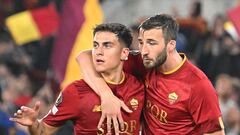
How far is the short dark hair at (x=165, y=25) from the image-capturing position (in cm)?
806

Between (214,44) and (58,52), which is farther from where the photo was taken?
(214,44)

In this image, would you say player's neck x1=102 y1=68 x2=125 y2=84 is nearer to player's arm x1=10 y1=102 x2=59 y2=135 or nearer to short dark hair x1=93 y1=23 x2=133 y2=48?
short dark hair x1=93 y1=23 x2=133 y2=48

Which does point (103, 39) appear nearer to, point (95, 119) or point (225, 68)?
point (95, 119)

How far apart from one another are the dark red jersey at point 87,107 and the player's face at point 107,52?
20cm

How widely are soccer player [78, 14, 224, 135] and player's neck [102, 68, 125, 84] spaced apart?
98 millimetres

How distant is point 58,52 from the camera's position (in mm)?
12844

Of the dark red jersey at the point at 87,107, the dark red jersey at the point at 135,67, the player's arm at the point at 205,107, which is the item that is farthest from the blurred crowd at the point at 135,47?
the player's arm at the point at 205,107

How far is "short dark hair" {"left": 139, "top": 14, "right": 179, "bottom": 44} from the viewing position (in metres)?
8.06

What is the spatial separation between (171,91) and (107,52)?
0.60 metres

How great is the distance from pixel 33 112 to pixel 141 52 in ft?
3.20

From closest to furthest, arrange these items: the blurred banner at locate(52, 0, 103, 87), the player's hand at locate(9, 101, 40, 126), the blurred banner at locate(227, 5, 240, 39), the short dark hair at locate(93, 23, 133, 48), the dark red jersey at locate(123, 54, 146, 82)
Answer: the player's hand at locate(9, 101, 40, 126), the short dark hair at locate(93, 23, 133, 48), the dark red jersey at locate(123, 54, 146, 82), the blurred banner at locate(227, 5, 240, 39), the blurred banner at locate(52, 0, 103, 87)

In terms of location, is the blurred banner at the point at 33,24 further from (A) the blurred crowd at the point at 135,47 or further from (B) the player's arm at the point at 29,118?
(B) the player's arm at the point at 29,118

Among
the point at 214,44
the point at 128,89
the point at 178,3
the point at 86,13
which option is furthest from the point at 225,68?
the point at 128,89

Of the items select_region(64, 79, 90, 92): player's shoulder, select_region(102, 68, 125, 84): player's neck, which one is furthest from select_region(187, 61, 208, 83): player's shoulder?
select_region(64, 79, 90, 92): player's shoulder
